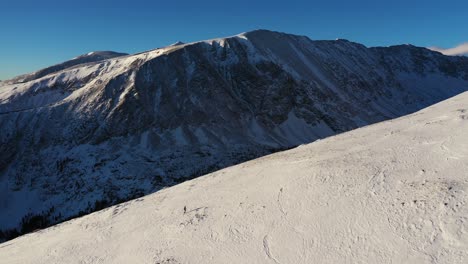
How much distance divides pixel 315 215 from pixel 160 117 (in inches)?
2172

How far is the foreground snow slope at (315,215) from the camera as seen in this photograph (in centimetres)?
880

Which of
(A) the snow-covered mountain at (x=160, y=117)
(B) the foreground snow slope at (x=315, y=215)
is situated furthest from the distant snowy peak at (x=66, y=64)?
(B) the foreground snow slope at (x=315, y=215)

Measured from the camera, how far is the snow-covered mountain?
4828 centimetres

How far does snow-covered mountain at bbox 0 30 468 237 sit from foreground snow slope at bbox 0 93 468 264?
3207cm

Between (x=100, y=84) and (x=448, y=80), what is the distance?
12742 cm

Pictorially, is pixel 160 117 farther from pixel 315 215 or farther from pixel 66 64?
pixel 66 64

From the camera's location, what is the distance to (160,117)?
63.2 m

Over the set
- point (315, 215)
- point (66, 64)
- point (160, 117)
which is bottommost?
point (160, 117)

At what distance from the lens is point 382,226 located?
9211mm

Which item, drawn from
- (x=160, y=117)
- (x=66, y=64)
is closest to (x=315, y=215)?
(x=160, y=117)

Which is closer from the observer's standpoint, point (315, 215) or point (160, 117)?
point (315, 215)

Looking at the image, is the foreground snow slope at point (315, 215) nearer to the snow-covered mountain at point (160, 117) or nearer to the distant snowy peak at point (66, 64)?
the snow-covered mountain at point (160, 117)

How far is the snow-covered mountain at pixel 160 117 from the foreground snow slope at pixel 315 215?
32066 mm

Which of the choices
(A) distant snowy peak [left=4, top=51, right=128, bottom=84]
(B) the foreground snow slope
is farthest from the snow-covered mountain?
(B) the foreground snow slope
